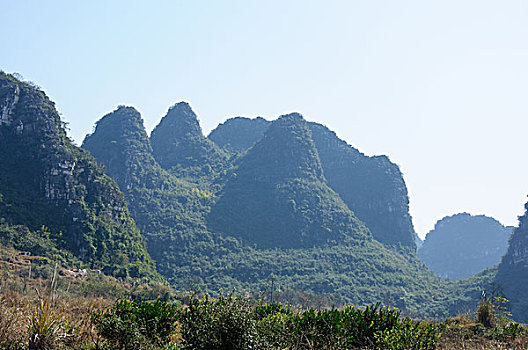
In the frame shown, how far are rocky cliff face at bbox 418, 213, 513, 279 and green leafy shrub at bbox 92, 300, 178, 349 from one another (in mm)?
187184

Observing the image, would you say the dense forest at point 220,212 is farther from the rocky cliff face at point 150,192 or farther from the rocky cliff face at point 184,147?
the rocky cliff face at point 184,147

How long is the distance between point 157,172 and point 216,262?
38916 mm

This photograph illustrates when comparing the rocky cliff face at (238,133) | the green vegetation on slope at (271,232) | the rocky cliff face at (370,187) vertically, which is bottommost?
the green vegetation on slope at (271,232)

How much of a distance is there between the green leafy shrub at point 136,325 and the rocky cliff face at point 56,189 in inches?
1950

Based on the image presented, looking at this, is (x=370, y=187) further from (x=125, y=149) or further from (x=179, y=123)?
(x=125, y=149)

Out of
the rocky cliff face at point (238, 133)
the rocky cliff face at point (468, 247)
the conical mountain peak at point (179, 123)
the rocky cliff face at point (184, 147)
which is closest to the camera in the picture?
the rocky cliff face at point (184, 147)

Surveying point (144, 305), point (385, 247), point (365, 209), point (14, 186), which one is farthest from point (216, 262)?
point (144, 305)

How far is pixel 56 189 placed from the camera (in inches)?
2203

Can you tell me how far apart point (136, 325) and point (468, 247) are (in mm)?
201137

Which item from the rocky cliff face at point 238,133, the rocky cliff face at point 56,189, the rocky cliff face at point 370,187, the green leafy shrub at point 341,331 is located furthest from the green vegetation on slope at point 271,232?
the green leafy shrub at point 341,331

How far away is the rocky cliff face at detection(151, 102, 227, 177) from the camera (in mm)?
135000

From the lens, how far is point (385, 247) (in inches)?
4626

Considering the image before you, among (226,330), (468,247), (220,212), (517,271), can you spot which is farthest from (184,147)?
(468,247)

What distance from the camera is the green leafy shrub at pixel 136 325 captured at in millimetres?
5949
